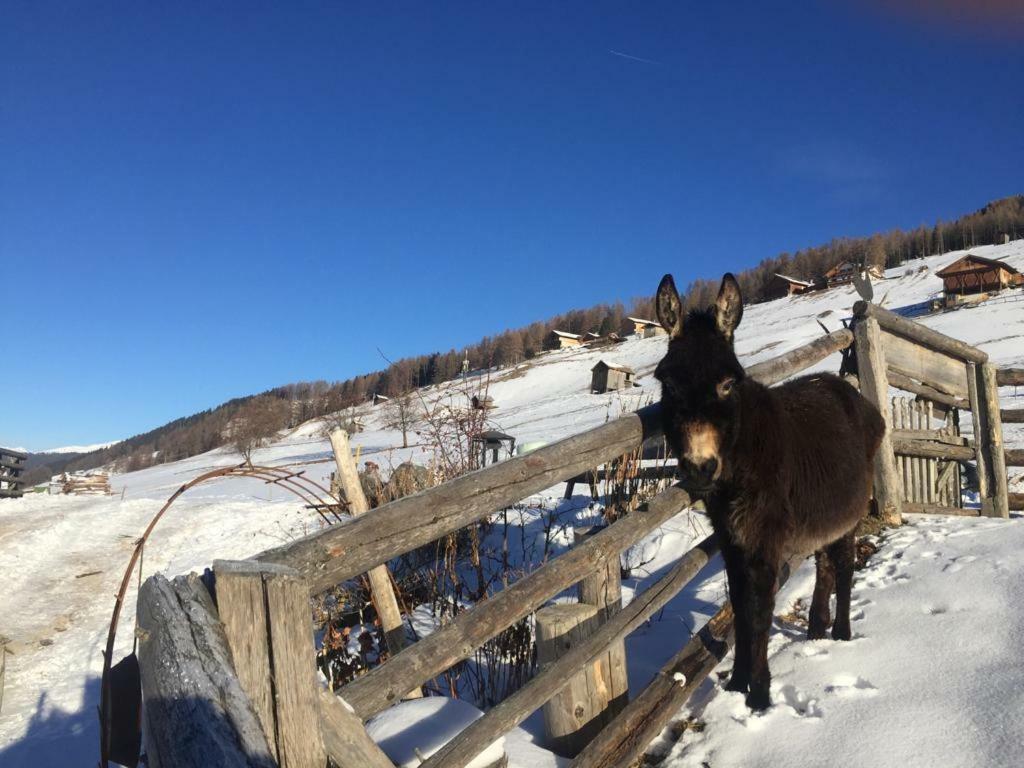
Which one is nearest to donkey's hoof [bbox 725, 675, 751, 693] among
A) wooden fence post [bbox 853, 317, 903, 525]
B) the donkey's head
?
the donkey's head

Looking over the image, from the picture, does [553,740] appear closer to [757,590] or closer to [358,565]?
[757,590]

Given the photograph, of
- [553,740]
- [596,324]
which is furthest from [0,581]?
[596,324]

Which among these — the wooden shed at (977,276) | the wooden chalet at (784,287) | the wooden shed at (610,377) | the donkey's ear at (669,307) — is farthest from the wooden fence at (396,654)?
the wooden chalet at (784,287)

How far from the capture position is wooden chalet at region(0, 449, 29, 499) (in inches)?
824

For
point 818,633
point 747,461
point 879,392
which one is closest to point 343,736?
point 747,461

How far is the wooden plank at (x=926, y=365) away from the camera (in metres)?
5.72

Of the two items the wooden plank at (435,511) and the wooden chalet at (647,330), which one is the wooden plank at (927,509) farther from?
the wooden chalet at (647,330)

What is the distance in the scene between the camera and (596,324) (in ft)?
325

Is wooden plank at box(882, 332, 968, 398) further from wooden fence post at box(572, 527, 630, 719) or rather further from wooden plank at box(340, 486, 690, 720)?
wooden fence post at box(572, 527, 630, 719)

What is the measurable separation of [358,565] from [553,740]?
6.50ft

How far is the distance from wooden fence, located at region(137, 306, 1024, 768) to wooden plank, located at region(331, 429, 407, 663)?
4.06 feet

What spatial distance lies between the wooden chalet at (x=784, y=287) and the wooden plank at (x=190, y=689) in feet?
272

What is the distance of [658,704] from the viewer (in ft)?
8.69

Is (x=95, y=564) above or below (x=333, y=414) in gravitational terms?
below
